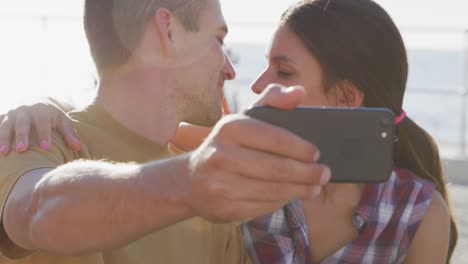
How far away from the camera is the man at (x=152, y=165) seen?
139 cm

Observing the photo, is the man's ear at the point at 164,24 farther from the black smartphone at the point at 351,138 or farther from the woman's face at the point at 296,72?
the black smartphone at the point at 351,138

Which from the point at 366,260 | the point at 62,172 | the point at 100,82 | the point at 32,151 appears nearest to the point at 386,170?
the point at 62,172

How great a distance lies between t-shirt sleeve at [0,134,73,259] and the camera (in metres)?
1.99

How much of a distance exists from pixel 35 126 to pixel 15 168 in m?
0.28

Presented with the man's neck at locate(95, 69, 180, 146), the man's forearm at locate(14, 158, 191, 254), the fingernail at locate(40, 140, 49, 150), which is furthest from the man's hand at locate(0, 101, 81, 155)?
the man's forearm at locate(14, 158, 191, 254)

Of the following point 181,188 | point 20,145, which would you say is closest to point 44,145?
point 20,145

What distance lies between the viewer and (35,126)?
2.29 metres

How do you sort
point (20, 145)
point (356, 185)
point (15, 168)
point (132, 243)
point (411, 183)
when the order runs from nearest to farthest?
point (15, 168), point (20, 145), point (132, 243), point (411, 183), point (356, 185)

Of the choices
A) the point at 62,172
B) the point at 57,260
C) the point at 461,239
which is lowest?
the point at 461,239

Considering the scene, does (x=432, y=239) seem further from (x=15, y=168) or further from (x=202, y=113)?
(x=15, y=168)

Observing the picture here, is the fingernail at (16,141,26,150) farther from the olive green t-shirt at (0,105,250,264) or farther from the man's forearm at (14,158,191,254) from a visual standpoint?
the man's forearm at (14,158,191,254)

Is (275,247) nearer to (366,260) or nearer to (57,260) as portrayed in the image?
(366,260)

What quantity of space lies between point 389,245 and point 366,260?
97mm

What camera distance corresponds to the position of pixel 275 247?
2.91 metres
